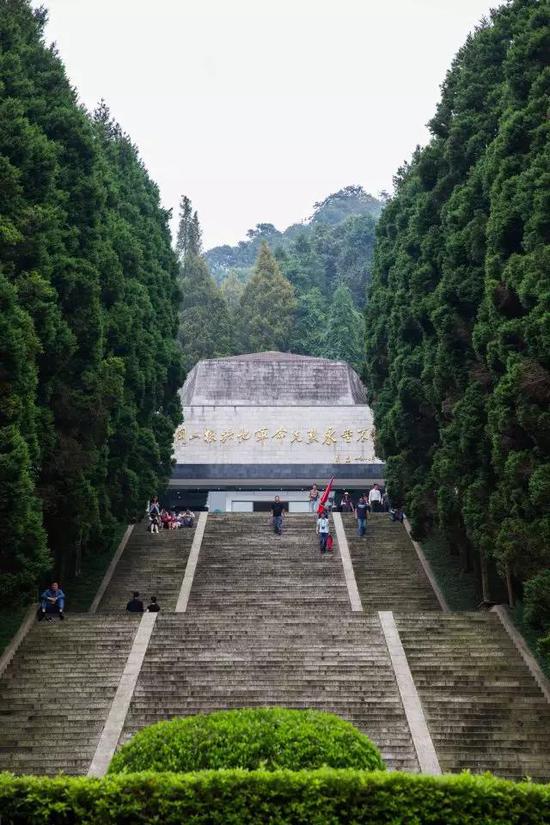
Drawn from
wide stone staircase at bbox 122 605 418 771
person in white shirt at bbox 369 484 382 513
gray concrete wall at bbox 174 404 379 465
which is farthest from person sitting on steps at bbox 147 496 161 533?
wide stone staircase at bbox 122 605 418 771

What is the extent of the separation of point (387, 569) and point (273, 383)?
16.3 meters

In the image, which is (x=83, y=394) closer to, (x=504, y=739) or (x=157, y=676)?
(x=157, y=676)

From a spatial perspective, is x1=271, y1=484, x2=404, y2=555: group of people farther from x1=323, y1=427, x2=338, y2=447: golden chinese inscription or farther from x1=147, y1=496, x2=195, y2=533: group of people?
x1=323, y1=427, x2=338, y2=447: golden chinese inscription

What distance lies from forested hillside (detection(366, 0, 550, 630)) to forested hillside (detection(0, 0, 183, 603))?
18.9ft

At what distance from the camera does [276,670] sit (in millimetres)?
16641

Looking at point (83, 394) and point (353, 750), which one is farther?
point (83, 394)

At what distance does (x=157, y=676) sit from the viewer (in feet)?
54.0

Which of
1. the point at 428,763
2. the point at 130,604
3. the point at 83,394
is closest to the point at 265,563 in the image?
the point at 130,604

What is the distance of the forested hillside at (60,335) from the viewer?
15930 millimetres

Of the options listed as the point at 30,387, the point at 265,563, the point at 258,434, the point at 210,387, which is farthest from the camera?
the point at 210,387

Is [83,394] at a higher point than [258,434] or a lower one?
higher

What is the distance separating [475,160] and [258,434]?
14.7 meters

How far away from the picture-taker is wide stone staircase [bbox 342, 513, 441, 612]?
71.5 ft

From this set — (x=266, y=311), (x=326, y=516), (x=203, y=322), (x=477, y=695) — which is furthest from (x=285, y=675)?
(x=266, y=311)
